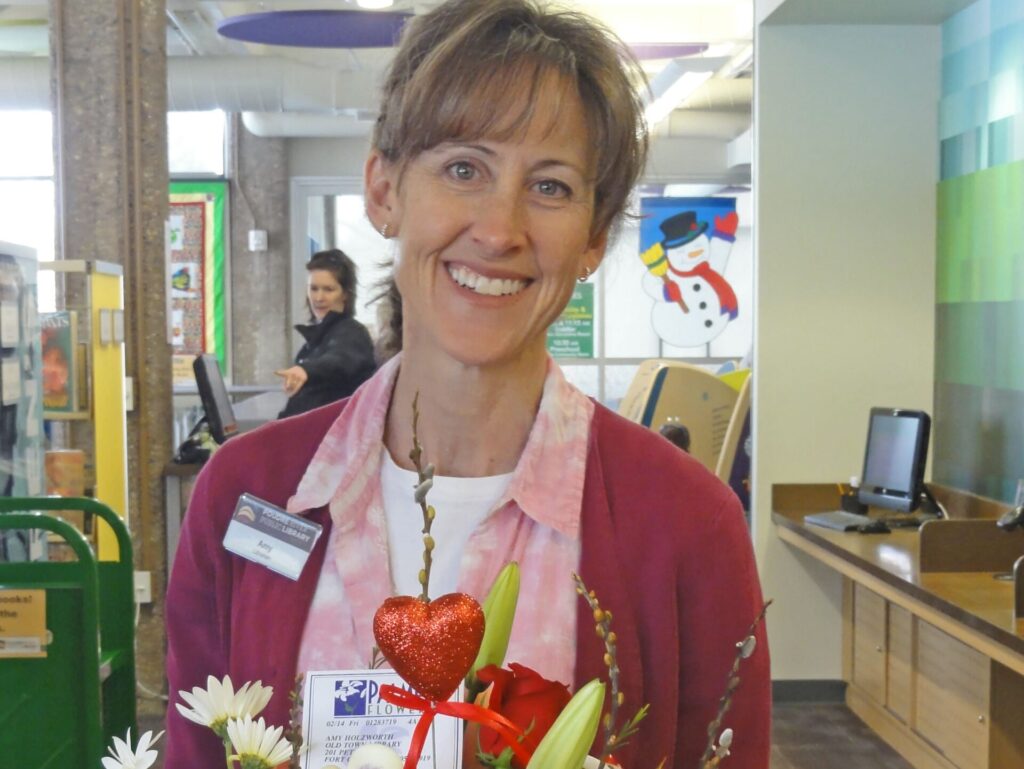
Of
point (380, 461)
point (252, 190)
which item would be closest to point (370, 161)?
point (380, 461)

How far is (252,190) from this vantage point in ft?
35.0

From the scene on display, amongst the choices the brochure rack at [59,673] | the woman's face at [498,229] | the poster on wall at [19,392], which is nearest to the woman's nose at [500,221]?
the woman's face at [498,229]

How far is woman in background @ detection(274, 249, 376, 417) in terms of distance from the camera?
550cm

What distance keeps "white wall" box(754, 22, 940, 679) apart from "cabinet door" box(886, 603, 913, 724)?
60 centimetres

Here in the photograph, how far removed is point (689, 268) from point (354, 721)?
10561 mm

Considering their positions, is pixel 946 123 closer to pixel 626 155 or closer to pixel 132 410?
pixel 132 410

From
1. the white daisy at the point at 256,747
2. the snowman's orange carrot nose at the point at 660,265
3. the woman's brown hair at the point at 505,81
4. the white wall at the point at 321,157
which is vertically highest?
the white wall at the point at 321,157

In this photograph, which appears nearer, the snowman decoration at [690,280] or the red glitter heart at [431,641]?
the red glitter heart at [431,641]

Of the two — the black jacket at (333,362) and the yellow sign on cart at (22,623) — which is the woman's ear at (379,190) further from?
the black jacket at (333,362)

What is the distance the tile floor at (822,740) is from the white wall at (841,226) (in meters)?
0.44

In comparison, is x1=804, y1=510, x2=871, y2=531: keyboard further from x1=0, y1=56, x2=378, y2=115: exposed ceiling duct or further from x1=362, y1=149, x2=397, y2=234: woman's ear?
x1=0, y1=56, x2=378, y2=115: exposed ceiling duct

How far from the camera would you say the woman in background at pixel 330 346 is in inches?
216

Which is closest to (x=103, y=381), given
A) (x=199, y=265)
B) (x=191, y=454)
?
(x=191, y=454)

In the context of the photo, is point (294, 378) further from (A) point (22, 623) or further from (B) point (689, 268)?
(B) point (689, 268)
